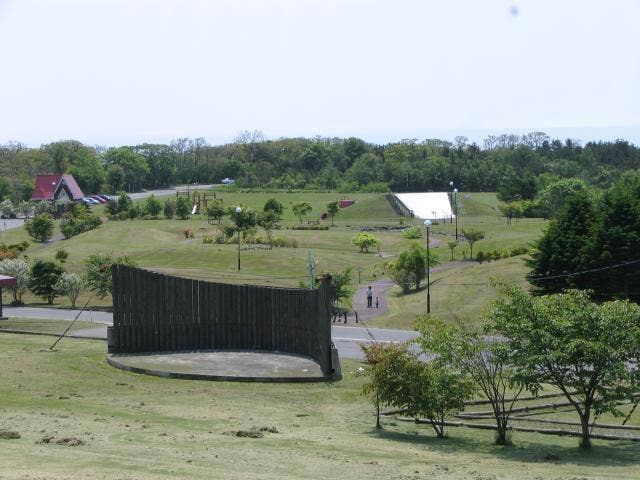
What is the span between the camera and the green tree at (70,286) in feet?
181

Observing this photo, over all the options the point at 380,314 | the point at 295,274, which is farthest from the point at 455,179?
the point at 380,314

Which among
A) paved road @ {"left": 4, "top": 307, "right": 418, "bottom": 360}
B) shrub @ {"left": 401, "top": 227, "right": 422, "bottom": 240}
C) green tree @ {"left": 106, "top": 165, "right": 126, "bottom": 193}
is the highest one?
green tree @ {"left": 106, "top": 165, "right": 126, "bottom": 193}

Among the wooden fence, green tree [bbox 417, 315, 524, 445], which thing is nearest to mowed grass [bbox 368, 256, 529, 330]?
the wooden fence

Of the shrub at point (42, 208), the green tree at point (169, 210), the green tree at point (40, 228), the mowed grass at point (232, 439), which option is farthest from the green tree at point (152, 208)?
the mowed grass at point (232, 439)

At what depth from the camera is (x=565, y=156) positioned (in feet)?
591

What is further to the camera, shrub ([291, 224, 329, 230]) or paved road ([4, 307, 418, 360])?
shrub ([291, 224, 329, 230])

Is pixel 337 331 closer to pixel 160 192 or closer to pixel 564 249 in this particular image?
pixel 564 249

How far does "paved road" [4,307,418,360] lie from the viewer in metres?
40.8

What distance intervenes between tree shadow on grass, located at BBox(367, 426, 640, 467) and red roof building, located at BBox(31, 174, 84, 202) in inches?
4091

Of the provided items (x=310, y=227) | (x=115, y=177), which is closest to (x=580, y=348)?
(x=310, y=227)

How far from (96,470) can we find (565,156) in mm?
172059

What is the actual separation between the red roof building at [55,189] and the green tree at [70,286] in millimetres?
69008

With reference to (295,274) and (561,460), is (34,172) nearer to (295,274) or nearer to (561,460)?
(295,274)

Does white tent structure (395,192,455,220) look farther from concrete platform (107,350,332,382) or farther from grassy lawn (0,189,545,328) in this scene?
concrete platform (107,350,332,382)
